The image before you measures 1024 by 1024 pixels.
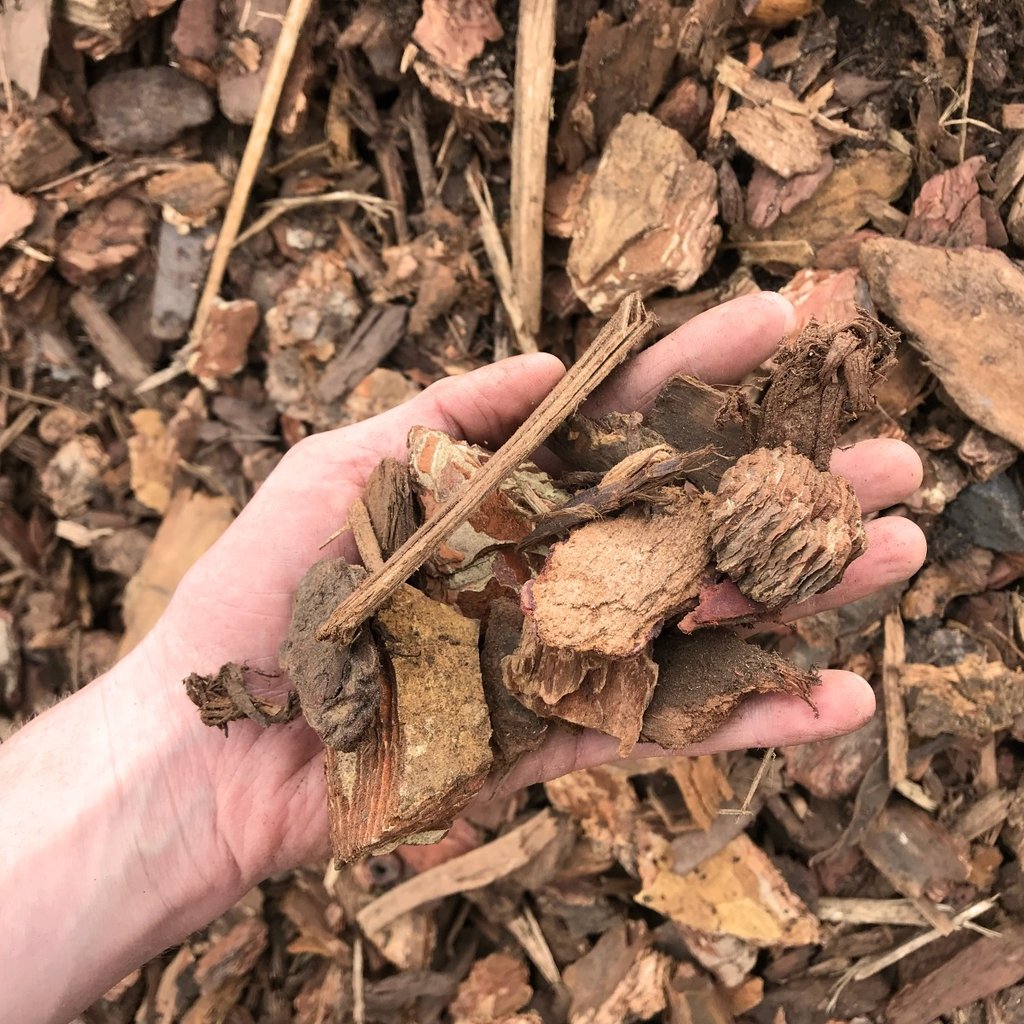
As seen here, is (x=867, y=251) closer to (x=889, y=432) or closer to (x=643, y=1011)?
(x=889, y=432)

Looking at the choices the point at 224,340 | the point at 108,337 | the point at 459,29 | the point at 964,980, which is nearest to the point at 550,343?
the point at 459,29

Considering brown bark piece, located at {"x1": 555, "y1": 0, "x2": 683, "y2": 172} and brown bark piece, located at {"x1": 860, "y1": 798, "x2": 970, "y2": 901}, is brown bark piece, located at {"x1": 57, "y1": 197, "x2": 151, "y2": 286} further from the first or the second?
brown bark piece, located at {"x1": 860, "y1": 798, "x2": 970, "y2": 901}

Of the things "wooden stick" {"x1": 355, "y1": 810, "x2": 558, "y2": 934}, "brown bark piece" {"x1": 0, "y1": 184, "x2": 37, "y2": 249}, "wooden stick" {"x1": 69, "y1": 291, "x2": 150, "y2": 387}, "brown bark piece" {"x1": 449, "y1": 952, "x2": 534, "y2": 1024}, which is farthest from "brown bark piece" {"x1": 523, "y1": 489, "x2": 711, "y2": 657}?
"brown bark piece" {"x1": 0, "y1": 184, "x2": 37, "y2": 249}

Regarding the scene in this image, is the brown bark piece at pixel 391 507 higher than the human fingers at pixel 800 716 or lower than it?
higher

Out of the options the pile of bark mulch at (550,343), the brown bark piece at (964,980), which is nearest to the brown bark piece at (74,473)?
the pile of bark mulch at (550,343)

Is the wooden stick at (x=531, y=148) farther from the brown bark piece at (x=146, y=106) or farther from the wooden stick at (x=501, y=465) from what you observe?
the brown bark piece at (x=146, y=106)

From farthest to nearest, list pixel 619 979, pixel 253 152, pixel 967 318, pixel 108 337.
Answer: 1. pixel 108 337
2. pixel 253 152
3. pixel 619 979
4. pixel 967 318

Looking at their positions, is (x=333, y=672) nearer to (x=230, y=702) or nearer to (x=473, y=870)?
(x=230, y=702)
